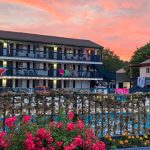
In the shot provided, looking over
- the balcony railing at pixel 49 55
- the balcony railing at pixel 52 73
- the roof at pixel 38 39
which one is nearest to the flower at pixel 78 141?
the balcony railing at pixel 52 73

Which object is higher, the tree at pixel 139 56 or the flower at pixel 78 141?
the tree at pixel 139 56

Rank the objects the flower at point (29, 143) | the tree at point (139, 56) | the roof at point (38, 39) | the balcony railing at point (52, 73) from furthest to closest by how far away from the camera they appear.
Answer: the tree at point (139, 56) < the roof at point (38, 39) < the balcony railing at point (52, 73) < the flower at point (29, 143)

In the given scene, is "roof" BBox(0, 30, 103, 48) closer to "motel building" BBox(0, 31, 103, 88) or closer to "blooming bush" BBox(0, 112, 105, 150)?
"motel building" BBox(0, 31, 103, 88)

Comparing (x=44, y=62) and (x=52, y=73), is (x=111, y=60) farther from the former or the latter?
(x=52, y=73)

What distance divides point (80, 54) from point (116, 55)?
71401 millimetres

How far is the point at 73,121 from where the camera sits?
9.90m

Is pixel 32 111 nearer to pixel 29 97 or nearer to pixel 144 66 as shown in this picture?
pixel 29 97

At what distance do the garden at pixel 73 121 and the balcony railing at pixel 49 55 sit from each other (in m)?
44.8

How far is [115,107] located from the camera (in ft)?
36.1

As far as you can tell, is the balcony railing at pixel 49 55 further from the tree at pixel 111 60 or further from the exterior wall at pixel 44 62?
the tree at pixel 111 60

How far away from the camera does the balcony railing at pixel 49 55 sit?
183 ft

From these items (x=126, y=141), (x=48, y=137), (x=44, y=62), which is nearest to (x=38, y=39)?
(x=44, y=62)

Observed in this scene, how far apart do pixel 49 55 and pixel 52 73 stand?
2.89 m

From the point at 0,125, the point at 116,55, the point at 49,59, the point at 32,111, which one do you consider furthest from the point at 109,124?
the point at 116,55
